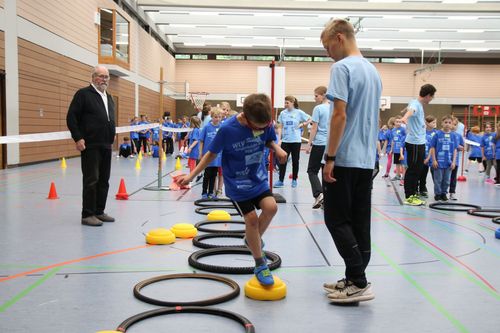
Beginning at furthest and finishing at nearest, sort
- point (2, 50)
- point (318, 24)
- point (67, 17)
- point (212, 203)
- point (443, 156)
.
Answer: point (318, 24) < point (67, 17) < point (2, 50) < point (443, 156) < point (212, 203)

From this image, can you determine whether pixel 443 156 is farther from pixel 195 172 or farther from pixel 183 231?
pixel 195 172

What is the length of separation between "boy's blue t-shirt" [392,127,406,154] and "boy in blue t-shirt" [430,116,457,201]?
9.43ft

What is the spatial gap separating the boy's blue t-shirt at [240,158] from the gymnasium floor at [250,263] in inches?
30.9

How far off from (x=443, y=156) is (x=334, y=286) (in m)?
5.96

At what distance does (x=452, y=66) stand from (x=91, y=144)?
33.9 meters

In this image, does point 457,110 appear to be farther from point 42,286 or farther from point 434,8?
point 42,286

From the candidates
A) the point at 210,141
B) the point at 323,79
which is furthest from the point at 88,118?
the point at 323,79

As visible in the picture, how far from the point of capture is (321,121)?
Answer: 745cm

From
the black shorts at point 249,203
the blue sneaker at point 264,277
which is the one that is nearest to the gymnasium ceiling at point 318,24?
the black shorts at point 249,203

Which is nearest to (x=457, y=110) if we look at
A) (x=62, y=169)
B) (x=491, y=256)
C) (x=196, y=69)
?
(x=196, y=69)

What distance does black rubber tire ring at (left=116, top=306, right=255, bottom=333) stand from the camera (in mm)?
2645

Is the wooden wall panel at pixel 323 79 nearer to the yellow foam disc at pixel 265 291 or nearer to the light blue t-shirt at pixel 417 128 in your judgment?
the light blue t-shirt at pixel 417 128

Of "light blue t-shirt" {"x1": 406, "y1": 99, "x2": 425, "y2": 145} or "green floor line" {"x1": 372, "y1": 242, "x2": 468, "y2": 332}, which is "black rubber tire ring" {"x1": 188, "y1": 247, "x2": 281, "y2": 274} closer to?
"green floor line" {"x1": 372, "y1": 242, "x2": 468, "y2": 332}

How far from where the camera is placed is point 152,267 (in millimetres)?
4008
